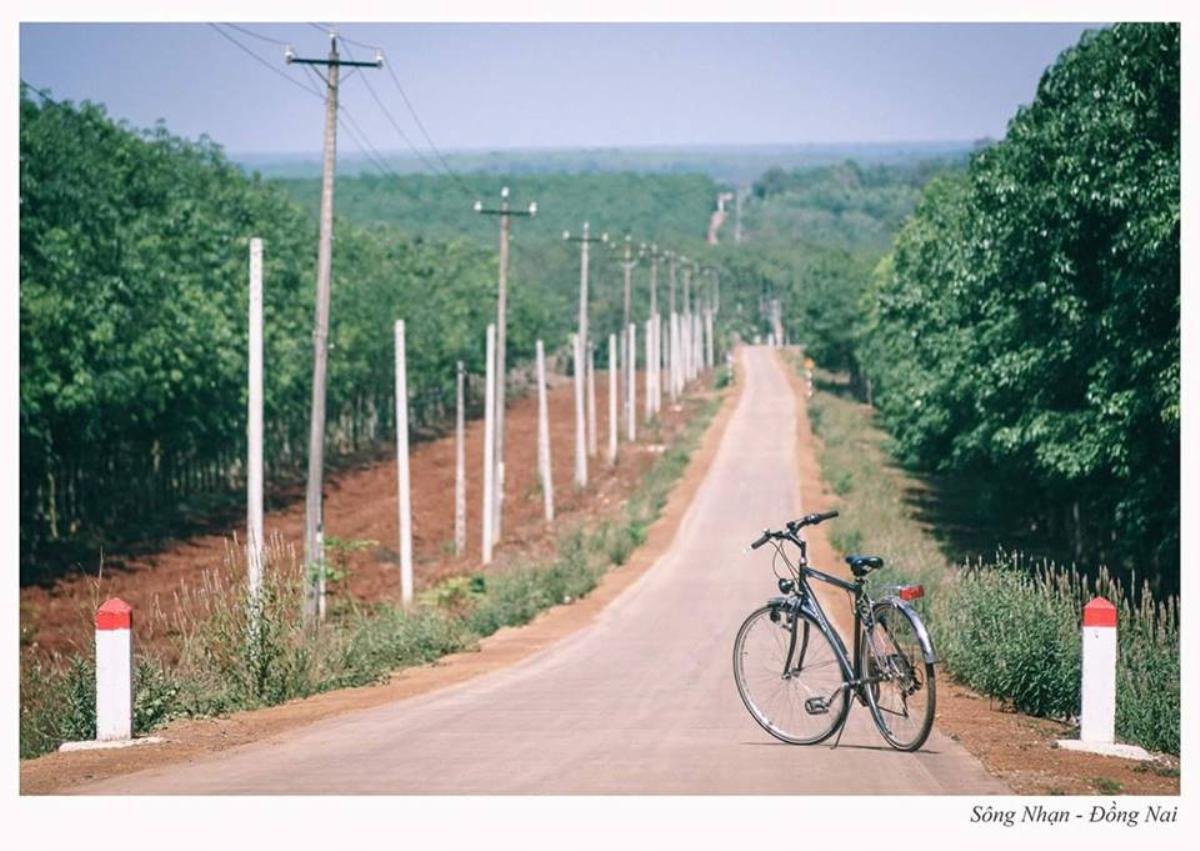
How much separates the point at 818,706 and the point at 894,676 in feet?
2.34

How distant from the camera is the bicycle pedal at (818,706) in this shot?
1091 centimetres

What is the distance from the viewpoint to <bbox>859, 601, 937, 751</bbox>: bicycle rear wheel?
→ 1038 centimetres

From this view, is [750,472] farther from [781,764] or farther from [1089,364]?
[781,764]

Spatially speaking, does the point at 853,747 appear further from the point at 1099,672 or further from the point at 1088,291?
the point at 1088,291

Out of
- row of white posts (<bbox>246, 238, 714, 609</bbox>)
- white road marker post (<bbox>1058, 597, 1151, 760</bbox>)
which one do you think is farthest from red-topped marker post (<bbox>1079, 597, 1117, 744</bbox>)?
row of white posts (<bbox>246, 238, 714, 609</bbox>)

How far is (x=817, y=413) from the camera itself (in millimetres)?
85750

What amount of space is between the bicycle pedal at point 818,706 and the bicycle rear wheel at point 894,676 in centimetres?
37

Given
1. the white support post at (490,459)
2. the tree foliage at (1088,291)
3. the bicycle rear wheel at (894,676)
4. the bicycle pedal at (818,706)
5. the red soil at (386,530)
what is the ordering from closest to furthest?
the bicycle rear wheel at (894,676)
the bicycle pedal at (818,706)
the tree foliage at (1088,291)
the red soil at (386,530)
the white support post at (490,459)

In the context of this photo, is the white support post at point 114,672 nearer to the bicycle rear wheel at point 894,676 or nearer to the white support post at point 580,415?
the bicycle rear wheel at point 894,676

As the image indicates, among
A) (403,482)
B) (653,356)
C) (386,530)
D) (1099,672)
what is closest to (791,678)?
(1099,672)

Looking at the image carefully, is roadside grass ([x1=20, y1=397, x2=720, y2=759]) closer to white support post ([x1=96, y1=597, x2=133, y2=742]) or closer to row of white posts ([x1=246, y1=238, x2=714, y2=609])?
row of white posts ([x1=246, y1=238, x2=714, y2=609])

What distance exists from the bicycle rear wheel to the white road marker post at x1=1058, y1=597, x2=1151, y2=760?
128 cm

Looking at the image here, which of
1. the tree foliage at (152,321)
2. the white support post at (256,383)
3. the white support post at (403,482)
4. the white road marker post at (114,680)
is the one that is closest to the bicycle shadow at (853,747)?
the white road marker post at (114,680)

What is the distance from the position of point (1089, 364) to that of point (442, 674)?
1297cm
